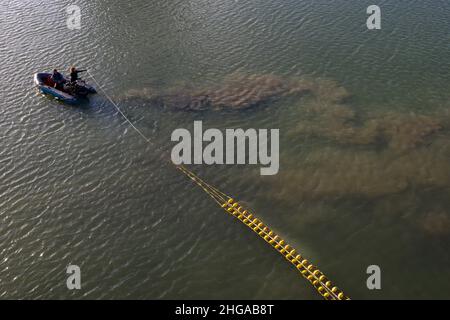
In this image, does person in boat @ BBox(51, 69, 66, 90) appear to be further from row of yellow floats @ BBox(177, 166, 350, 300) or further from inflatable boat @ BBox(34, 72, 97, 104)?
→ row of yellow floats @ BBox(177, 166, 350, 300)

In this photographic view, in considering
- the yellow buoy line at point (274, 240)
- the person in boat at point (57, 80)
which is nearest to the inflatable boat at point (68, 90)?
the person in boat at point (57, 80)

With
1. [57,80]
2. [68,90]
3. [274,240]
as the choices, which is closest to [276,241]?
[274,240]

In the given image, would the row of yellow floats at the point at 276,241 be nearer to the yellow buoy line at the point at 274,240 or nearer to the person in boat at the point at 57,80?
the yellow buoy line at the point at 274,240

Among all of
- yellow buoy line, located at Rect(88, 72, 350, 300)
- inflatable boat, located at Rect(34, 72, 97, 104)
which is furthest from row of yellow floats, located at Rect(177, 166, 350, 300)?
inflatable boat, located at Rect(34, 72, 97, 104)

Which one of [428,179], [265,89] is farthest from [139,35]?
[428,179]

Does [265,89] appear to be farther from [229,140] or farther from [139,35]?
[139,35]

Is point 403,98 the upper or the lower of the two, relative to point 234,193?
upper
